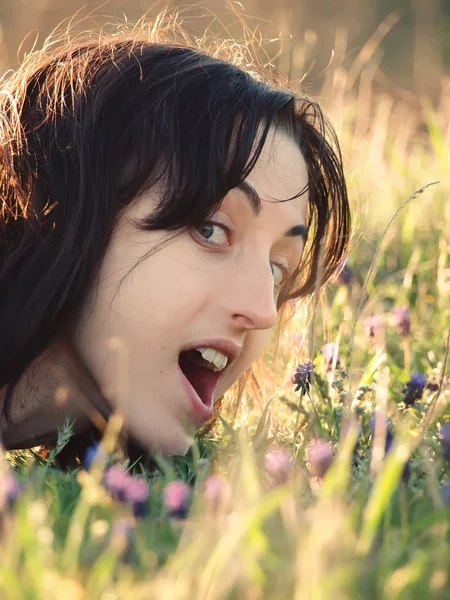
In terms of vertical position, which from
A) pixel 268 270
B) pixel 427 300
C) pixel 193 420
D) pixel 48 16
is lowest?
pixel 427 300

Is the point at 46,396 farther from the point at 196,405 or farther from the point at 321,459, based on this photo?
the point at 321,459

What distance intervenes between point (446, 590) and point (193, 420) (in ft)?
4.34

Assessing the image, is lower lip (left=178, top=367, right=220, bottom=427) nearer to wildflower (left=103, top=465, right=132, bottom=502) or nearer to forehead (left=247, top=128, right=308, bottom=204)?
forehead (left=247, top=128, right=308, bottom=204)

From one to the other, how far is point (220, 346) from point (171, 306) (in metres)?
0.20

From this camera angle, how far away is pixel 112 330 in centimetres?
238

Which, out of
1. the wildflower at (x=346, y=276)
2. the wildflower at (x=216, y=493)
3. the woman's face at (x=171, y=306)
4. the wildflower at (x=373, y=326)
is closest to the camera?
the wildflower at (x=216, y=493)

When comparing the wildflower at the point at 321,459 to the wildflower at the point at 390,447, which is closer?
the wildflower at the point at 321,459

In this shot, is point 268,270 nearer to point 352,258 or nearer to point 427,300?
point 427,300

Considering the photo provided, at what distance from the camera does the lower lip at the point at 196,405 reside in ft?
7.93

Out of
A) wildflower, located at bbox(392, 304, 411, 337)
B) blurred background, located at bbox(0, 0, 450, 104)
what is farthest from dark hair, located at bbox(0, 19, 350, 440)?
blurred background, located at bbox(0, 0, 450, 104)

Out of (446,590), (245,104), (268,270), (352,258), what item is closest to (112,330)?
(268,270)

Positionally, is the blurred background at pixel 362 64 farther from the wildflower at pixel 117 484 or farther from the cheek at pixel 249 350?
the wildflower at pixel 117 484

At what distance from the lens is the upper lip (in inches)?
93.5

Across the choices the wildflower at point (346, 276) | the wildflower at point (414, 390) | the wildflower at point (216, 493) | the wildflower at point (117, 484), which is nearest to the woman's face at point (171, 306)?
the wildflower at point (414, 390)
